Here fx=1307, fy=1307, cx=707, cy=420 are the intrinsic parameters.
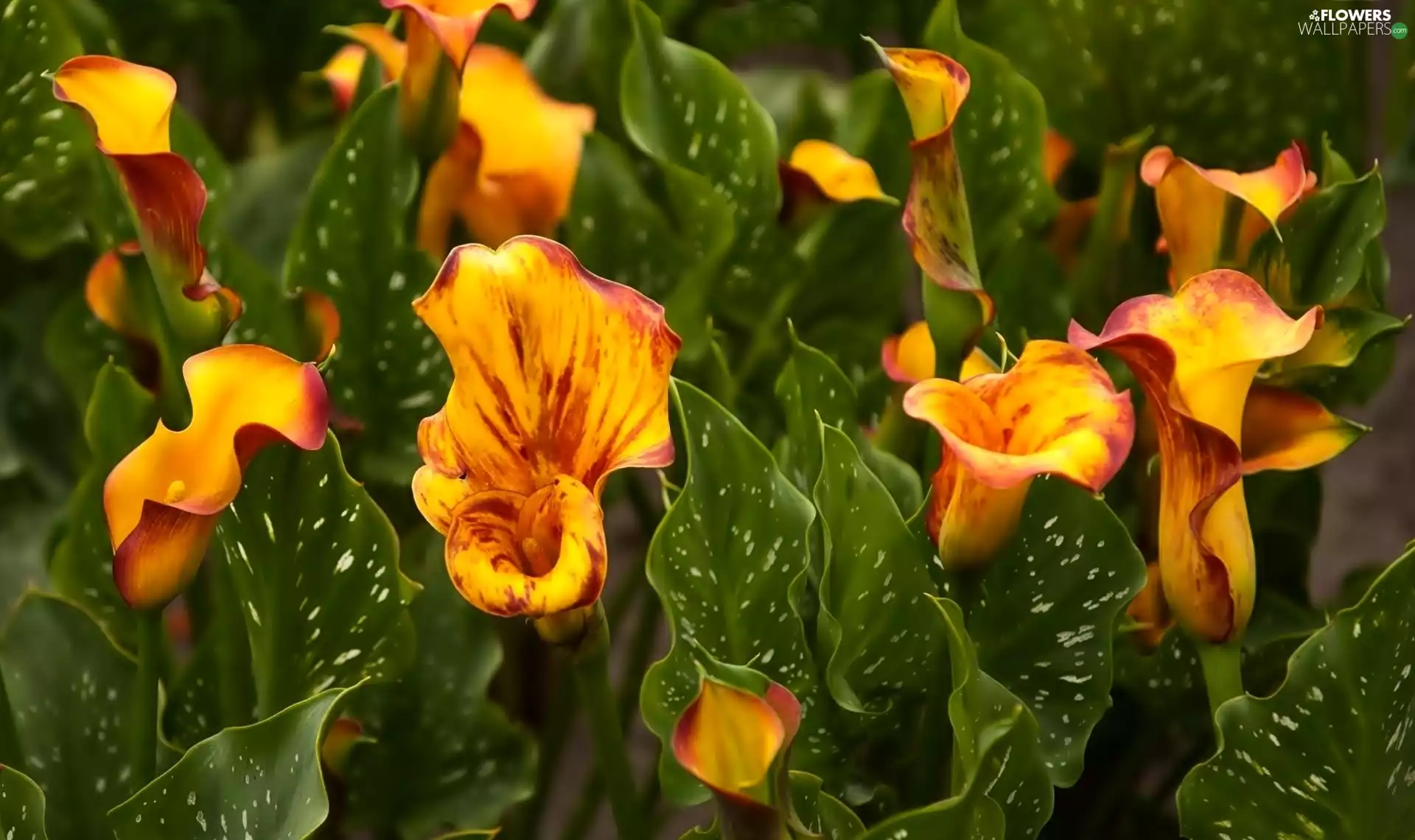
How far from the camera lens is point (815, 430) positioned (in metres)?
0.43

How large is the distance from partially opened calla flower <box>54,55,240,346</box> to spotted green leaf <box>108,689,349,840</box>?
0.12m

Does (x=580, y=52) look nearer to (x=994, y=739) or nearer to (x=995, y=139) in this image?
(x=995, y=139)

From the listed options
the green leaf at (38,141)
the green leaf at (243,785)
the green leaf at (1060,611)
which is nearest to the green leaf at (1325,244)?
the green leaf at (1060,611)

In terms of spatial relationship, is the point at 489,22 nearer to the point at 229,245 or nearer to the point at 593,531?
the point at 229,245

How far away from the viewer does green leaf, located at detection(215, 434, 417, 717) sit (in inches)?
15.6

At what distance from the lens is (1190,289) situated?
0.34m

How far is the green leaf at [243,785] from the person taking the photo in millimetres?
335

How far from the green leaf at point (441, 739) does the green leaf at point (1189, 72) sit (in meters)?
0.37

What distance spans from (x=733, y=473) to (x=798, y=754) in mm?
92

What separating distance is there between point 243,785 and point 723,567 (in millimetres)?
145

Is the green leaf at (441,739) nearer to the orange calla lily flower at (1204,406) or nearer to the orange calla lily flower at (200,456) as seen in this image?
the orange calla lily flower at (200,456)

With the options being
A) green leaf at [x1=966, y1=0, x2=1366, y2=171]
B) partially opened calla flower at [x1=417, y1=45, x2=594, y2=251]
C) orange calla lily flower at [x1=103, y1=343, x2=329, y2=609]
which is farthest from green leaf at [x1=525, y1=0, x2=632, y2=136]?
orange calla lily flower at [x1=103, y1=343, x2=329, y2=609]

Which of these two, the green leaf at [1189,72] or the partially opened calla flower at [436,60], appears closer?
the partially opened calla flower at [436,60]

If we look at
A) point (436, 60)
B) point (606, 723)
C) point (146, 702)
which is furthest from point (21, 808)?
point (436, 60)
